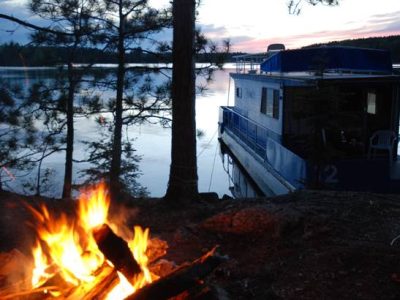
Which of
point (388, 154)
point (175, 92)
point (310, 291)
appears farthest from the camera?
point (388, 154)

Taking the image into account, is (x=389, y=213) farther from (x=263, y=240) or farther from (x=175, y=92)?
(x=175, y=92)

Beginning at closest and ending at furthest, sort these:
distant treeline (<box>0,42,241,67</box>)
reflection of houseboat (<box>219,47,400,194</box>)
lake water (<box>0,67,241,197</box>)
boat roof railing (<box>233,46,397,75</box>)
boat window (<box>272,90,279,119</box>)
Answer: reflection of houseboat (<box>219,47,400,194</box>), distant treeline (<box>0,42,241,67</box>), boat roof railing (<box>233,46,397,75</box>), boat window (<box>272,90,279,119</box>), lake water (<box>0,67,241,197</box>)

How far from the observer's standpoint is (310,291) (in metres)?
3.99

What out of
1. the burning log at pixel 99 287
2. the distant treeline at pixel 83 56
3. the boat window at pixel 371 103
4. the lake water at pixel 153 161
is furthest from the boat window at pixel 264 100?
the burning log at pixel 99 287

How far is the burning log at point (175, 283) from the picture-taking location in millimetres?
3144

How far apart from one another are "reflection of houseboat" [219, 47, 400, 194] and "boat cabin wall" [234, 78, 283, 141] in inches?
1.3

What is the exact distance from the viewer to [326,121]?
10.5 meters

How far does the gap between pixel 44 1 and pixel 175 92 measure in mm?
7769

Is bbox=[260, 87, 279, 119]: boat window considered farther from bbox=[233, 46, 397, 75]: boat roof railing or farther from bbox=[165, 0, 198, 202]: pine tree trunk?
bbox=[165, 0, 198, 202]: pine tree trunk

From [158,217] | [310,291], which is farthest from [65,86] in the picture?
[310,291]

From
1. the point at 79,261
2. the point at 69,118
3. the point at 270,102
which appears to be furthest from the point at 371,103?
the point at 79,261

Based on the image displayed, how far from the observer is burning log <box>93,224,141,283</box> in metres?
3.45

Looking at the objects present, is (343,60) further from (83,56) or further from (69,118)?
(69,118)

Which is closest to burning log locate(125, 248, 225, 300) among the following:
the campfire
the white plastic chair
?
the campfire
